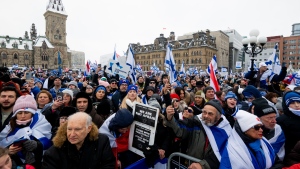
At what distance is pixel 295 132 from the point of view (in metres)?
3.02

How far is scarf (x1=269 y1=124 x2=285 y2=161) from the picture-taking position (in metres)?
2.91

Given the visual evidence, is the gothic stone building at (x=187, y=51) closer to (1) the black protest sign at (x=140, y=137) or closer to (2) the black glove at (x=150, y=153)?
(1) the black protest sign at (x=140, y=137)

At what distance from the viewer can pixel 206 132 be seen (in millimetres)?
3105

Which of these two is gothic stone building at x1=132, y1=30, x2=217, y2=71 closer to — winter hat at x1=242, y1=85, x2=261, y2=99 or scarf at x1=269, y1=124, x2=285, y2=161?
winter hat at x1=242, y1=85, x2=261, y2=99

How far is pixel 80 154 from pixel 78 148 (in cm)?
9

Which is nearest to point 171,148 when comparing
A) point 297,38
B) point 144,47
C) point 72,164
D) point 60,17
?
point 72,164

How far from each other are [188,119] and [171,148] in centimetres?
67

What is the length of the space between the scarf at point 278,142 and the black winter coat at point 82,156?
8.07ft

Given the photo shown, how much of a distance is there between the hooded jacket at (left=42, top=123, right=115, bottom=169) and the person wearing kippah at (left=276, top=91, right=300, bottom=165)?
9.29 feet

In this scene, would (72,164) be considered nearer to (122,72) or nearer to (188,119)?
(188,119)

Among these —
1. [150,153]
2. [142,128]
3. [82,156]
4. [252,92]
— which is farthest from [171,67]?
[82,156]

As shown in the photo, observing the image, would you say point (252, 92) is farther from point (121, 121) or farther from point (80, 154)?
point (80, 154)

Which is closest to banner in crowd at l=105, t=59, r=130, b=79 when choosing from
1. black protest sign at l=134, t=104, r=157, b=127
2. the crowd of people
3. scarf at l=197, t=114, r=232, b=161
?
the crowd of people

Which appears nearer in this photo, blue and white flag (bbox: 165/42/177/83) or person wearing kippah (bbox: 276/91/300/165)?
person wearing kippah (bbox: 276/91/300/165)
